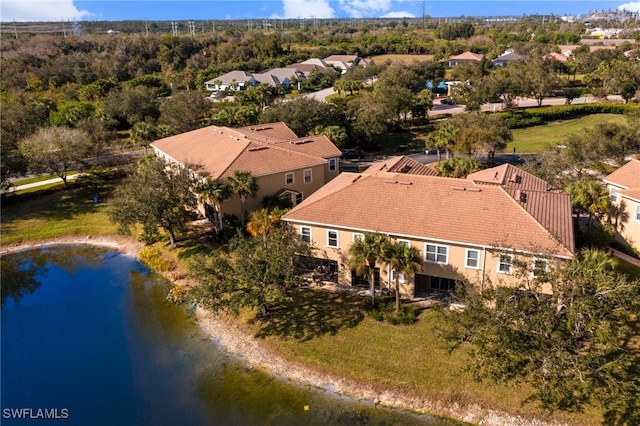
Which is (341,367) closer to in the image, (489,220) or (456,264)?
(456,264)

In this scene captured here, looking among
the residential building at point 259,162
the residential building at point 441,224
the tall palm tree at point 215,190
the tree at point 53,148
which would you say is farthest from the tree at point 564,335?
the tree at point 53,148

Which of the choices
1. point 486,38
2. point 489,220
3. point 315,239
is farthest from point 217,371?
point 486,38

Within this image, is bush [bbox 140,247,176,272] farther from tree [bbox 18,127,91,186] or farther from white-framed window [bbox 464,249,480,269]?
white-framed window [bbox 464,249,480,269]

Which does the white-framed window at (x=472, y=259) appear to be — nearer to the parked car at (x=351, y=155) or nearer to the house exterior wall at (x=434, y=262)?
the house exterior wall at (x=434, y=262)

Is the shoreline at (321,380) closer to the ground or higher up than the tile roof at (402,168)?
closer to the ground

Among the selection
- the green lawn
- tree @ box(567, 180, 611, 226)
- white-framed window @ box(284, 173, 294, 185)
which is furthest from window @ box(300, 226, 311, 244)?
the green lawn

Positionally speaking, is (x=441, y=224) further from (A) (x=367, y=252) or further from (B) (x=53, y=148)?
(B) (x=53, y=148)
